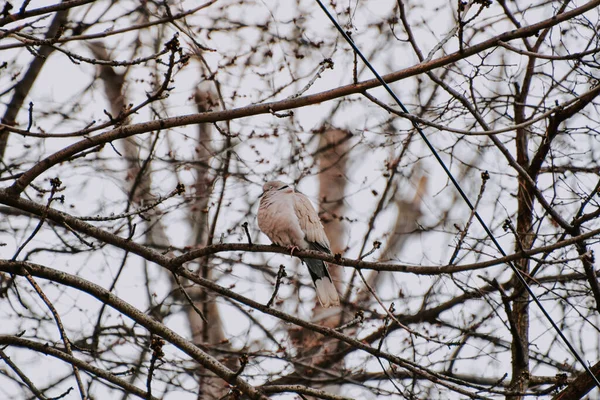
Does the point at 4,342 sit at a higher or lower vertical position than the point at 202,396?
lower

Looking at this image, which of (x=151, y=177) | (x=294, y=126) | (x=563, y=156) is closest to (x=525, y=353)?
(x=563, y=156)

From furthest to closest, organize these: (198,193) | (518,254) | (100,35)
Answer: (198,193), (100,35), (518,254)

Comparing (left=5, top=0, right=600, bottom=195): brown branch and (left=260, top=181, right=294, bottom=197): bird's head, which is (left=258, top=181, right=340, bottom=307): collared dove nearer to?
(left=260, top=181, right=294, bottom=197): bird's head

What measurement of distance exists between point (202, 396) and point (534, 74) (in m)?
3.61

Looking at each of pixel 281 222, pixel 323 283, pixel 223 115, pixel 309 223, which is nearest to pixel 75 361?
pixel 223 115

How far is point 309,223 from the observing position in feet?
16.0

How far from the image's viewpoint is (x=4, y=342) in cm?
329

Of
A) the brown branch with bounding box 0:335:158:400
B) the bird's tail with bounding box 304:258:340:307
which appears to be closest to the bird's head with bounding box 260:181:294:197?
the bird's tail with bounding box 304:258:340:307

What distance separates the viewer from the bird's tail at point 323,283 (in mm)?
4719

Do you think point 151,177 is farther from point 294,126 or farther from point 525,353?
point 525,353

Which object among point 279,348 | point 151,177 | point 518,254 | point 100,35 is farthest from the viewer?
point 151,177

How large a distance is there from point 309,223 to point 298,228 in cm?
14

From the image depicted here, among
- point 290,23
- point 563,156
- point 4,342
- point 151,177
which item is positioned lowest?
point 4,342

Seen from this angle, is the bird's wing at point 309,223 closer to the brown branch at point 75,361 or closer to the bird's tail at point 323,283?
the bird's tail at point 323,283
